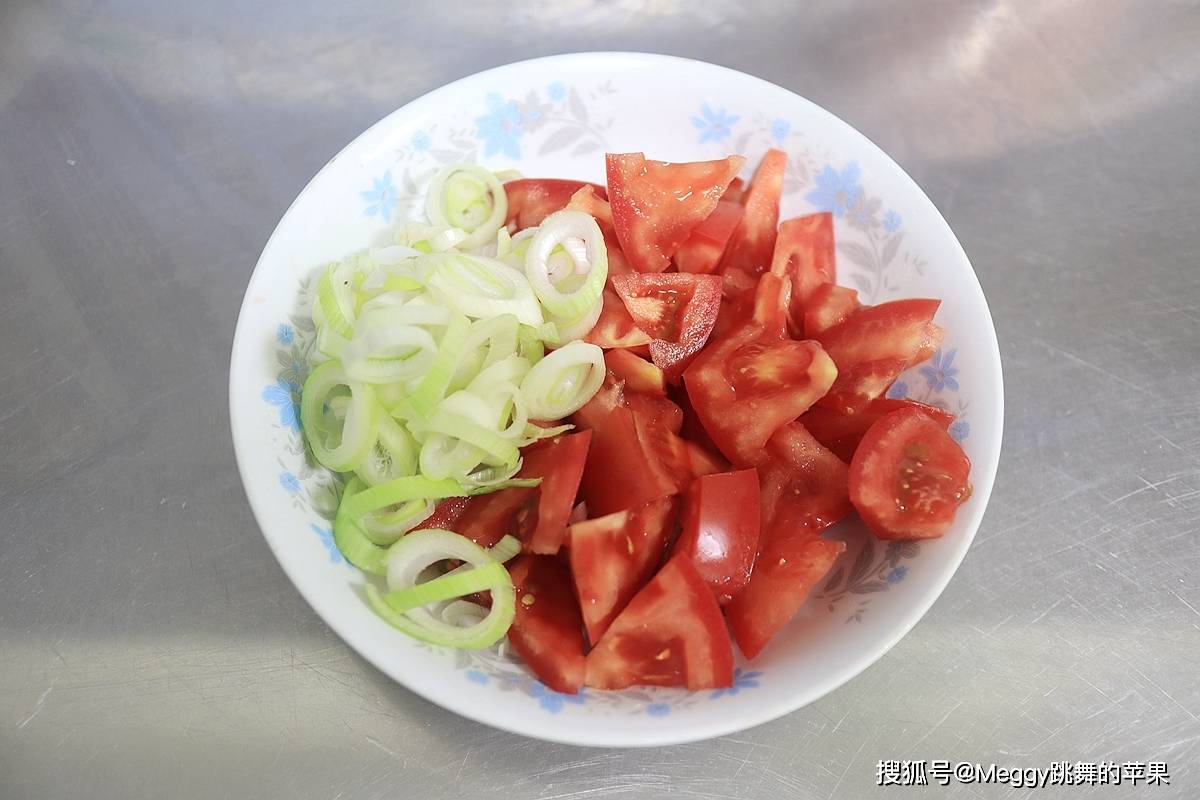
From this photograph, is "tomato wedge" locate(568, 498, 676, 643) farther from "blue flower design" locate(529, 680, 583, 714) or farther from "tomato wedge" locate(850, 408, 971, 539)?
"tomato wedge" locate(850, 408, 971, 539)

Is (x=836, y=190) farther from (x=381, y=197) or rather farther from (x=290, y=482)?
(x=290, y=482)

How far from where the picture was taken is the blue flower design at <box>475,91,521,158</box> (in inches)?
68.2

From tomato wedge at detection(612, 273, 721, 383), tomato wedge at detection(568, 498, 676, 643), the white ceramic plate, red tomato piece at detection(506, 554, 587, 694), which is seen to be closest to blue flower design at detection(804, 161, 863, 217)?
the white ceramic plate

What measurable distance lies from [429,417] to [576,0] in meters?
1.87

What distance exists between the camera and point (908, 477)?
131 cm

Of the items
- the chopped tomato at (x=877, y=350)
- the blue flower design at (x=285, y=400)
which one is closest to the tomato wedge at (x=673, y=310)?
the chopped tomato at (x=877, y=350)

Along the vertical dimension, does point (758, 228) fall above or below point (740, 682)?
above

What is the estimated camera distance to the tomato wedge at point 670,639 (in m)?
1.22

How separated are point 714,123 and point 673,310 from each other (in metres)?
0.51

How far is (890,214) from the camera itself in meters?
1.62

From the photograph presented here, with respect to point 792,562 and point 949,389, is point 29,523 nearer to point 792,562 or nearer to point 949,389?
point 792,562

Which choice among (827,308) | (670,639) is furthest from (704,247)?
(670,639)

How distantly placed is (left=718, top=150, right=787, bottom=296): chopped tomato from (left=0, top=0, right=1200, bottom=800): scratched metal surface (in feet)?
2.49

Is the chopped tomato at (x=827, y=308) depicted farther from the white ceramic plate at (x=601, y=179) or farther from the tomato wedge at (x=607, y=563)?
the tomato wedge at (x=607, y=563)
